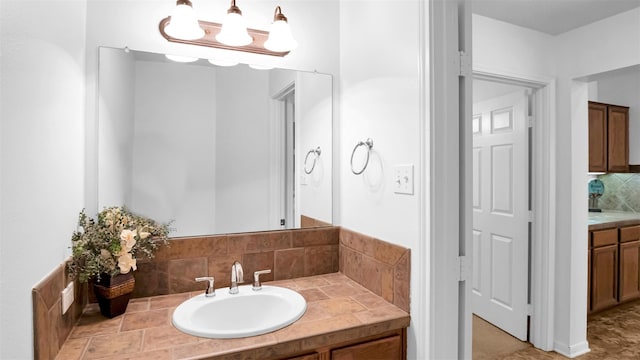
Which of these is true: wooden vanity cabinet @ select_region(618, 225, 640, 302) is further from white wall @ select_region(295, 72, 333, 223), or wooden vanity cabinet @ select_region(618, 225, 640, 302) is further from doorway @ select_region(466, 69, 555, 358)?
white wall @ select_region(295, 72, 333, 223)

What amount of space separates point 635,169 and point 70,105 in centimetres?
519

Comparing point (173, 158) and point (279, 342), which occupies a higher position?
point (173, 158)

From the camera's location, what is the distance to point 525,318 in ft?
8.73

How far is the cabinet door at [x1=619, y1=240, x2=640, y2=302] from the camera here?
10.7ft

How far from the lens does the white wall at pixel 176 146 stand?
59.9 inches

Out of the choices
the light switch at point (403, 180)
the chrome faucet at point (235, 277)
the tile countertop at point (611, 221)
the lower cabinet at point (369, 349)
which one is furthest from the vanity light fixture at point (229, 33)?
the tile countertop at point (611, 221)

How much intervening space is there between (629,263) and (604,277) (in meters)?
0.47

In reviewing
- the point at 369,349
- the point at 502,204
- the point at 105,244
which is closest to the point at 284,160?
the point at 105,244

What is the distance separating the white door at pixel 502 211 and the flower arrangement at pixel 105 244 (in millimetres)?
2589

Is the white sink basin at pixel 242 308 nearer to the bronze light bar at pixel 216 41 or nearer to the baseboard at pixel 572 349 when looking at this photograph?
the bronze light bar at pixel 216 41

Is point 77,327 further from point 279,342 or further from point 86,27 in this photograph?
point 86,27

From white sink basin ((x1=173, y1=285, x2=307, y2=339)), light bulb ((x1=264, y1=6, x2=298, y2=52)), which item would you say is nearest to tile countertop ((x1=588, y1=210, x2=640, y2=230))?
white sink basin ((x1=173, y1=285, x2=307, y2=339))

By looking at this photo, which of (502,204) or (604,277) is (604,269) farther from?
(502,204)

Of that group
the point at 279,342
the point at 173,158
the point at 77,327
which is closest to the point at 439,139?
the point at 279,342
